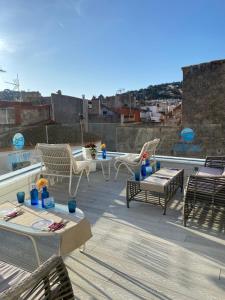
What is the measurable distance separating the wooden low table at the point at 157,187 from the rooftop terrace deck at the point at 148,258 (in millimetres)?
175

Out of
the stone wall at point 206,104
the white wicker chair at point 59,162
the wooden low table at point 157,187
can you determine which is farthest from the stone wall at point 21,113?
the wooden low table at point 157,187

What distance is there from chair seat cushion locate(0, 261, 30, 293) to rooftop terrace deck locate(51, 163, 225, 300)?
1.85ft

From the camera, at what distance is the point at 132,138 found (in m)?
12.5

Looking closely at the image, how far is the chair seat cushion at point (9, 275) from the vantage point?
1.24 m

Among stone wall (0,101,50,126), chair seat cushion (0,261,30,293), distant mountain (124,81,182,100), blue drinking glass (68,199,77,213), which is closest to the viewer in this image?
chair seat cushion (0,261,30,293)

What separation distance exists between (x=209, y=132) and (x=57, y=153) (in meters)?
9.03

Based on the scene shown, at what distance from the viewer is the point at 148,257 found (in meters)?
2.12

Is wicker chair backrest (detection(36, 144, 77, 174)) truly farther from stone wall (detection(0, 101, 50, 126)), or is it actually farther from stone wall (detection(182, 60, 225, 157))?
stone wall (detection(0, 101, 50, 126))

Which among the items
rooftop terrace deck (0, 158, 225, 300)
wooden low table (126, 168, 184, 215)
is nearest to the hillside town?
wooden low table (126, 168, 184, 215)

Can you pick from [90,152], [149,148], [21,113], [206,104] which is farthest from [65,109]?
[149,148]

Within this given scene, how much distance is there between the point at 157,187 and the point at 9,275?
6.94ft

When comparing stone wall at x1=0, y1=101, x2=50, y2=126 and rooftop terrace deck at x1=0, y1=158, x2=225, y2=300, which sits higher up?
stone wall at x1=0, y1=101, x2=50, y2=126

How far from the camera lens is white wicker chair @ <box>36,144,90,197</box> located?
3.71 meters

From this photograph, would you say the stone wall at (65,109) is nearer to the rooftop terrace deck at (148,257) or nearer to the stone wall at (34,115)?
the stone wall at (34,115)
